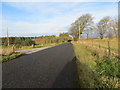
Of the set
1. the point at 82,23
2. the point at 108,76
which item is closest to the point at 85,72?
the point at 108,76

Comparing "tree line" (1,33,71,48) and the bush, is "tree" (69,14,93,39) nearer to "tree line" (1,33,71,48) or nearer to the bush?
"tree line" (1,33,71,48)

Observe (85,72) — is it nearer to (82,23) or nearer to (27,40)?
(27,40)

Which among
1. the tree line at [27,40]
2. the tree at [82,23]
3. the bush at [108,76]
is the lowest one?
the bush at [108,76]

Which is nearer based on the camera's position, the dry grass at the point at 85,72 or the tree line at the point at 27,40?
the dry grass at the point at 85,72

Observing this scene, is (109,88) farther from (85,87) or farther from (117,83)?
(85,87)

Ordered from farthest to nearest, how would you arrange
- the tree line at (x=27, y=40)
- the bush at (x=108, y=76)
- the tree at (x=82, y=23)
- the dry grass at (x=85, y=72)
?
the tree at (x=82, y=23)
the tree line at (x=27, y=40)
the bush at (x=108, y=76)
the dry grass at (x=85, y=72)

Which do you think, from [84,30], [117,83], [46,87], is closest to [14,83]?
[46,87]

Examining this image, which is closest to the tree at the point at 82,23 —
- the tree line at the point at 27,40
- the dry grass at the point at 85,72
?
the tree line at the point at 27,40

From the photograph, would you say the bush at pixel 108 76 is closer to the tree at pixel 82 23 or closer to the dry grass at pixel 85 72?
the dry grass at pixel 85 72

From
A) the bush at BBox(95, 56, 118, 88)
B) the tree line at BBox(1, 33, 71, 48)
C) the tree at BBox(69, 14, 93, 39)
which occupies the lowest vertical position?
the bush at BBox(95, 56, 118, 88)

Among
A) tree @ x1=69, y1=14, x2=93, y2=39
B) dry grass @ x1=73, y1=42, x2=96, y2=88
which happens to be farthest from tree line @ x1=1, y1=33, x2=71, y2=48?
dry grass @ x1=73, y1=42, x2=96, y2=88

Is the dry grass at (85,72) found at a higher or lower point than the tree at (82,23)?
lower

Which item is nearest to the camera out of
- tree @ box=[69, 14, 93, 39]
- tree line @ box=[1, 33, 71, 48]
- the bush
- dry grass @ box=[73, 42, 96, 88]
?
dry grass @ box=[73, 42, 96, 88]

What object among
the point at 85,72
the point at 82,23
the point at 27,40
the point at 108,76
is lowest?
the point at 108,76
